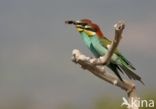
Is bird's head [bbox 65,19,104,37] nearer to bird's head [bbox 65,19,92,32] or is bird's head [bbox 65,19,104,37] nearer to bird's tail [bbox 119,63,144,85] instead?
bird's head [bbox 65,19,92,32]

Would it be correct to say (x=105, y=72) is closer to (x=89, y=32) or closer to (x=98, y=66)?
(x=98, y=66)

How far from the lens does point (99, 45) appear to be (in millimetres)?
2266

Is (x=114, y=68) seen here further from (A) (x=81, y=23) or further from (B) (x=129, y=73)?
(A) (x=81, y=23)

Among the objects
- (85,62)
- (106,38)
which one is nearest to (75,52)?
(85,62)

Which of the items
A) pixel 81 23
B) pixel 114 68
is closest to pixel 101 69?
pixel 114 68

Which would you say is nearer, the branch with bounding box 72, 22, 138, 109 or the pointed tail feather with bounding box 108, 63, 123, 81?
the branch with bounding box 72, 22, 138, 109

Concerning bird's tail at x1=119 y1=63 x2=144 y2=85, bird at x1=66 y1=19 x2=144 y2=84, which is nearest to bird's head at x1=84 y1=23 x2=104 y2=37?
bird at x1=66 y1=19 x2=144 y2=84

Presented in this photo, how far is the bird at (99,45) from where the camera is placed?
217 cm

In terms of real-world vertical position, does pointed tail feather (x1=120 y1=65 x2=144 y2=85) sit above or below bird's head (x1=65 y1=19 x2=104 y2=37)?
below

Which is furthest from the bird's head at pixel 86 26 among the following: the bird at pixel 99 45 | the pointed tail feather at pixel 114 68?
the pointed tail feather at pixel 114 68

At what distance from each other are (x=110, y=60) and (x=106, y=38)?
16 centimetres

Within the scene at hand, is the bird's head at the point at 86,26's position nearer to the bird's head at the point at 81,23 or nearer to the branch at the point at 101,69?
the bird's head at the point at 81,23

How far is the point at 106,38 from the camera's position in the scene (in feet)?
7.52

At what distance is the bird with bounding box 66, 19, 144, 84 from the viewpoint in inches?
85.6
